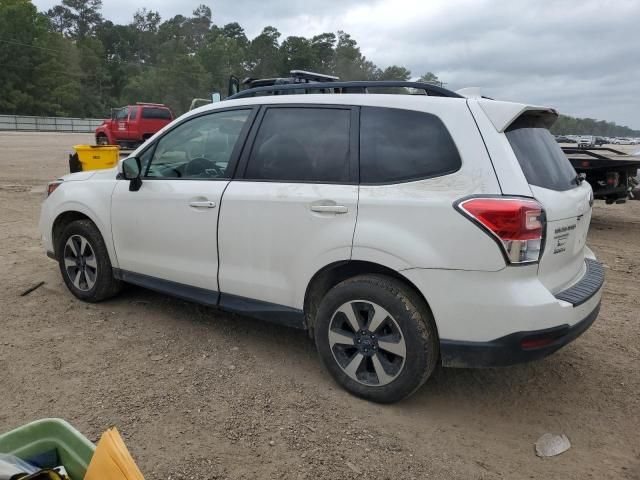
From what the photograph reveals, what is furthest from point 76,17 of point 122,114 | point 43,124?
A: point 122,114

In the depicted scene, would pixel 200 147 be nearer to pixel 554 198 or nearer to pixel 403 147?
pixel 403 147

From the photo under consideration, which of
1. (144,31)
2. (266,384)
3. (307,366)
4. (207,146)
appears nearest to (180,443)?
(266,384)

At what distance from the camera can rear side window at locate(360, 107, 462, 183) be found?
2947 mm

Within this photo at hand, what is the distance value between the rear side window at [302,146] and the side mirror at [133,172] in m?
1.04

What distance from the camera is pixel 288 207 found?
131 inches

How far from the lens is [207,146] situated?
398 cm

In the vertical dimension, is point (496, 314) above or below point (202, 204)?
below

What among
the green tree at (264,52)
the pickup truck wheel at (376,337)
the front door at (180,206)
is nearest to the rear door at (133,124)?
the front door at (180,206)

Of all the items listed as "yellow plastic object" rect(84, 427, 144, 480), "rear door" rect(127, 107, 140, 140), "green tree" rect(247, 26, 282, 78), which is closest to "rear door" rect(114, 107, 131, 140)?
"rear door" rect(127, 107, 140, 140)

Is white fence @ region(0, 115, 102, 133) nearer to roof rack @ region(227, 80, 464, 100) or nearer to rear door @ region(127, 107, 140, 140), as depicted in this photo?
rear door @ region(127, 107, 140, 140)

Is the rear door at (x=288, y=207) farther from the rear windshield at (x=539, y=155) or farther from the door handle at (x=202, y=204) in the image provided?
the rear windshield at (x=539, y=155)

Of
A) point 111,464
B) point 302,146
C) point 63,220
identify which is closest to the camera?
point 111,464

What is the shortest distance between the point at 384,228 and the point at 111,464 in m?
1.89

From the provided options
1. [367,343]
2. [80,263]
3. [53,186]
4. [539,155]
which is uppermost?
[539,155]
